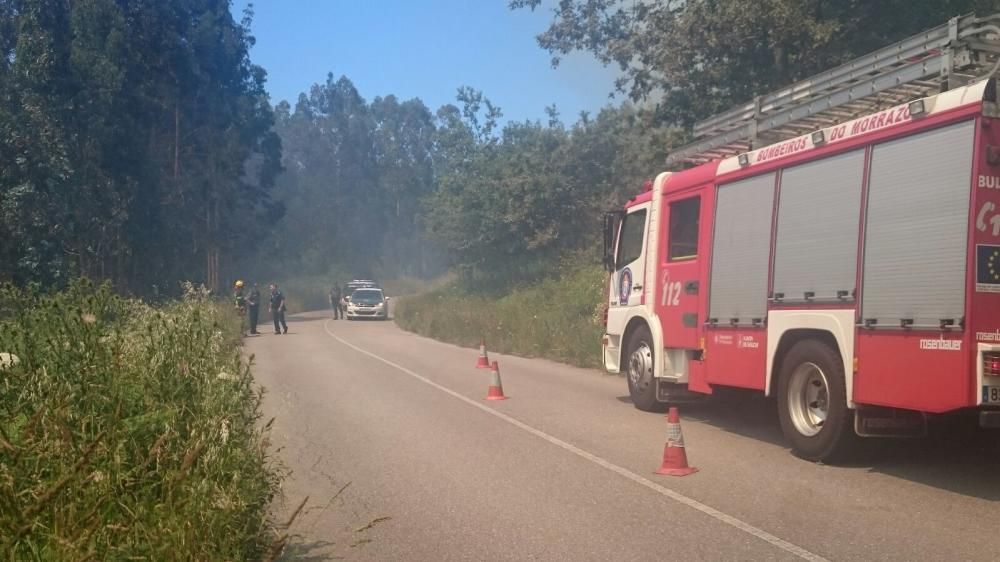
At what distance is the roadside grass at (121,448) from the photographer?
4.43 metres

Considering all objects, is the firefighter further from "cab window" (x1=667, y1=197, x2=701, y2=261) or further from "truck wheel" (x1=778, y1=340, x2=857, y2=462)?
"truck wheel" (x1=778, y1=340, x2=857, y2=462)

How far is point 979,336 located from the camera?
6.59 meters

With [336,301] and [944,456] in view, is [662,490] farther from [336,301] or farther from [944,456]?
[336,301]

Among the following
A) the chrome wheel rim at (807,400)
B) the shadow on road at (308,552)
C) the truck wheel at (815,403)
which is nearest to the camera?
the shadow on road at (308,552)

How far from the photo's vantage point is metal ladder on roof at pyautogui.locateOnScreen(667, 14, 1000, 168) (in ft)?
24.7

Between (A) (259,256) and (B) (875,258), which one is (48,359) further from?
(A) (259,256)

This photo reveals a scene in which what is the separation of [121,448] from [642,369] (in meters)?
8.13

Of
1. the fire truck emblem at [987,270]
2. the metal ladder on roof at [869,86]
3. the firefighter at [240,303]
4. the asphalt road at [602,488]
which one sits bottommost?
the asphalt road at [602,488]

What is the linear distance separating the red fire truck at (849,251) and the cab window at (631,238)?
71 cm

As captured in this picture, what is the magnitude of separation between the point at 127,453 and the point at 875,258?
236 inches

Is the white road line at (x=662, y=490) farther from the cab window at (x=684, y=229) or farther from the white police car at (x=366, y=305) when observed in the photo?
the white police car at (x=366, y=305)

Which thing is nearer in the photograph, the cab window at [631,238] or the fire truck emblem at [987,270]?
the fire truck emblem at [987,270]


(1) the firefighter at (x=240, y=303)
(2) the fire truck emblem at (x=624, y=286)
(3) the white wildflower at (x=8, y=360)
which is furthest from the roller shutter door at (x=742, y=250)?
(1) the firefighter at (x=240, y=303)

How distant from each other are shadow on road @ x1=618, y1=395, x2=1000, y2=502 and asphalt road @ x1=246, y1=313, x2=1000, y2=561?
0.02m
